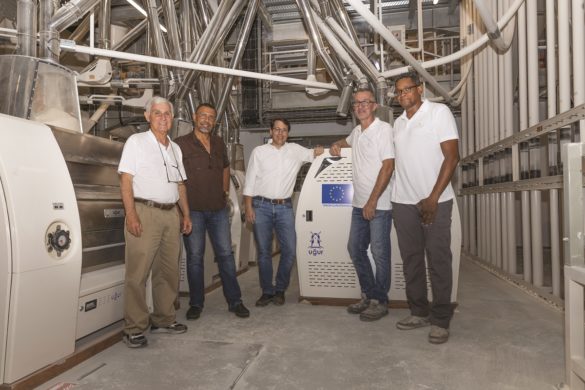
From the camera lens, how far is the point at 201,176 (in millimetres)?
2961

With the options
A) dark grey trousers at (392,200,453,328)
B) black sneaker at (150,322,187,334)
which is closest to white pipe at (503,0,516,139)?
dark grey trousers at (392,200,453,328)

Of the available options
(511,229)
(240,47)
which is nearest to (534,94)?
(511,229)

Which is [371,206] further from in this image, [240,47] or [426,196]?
[240,47]

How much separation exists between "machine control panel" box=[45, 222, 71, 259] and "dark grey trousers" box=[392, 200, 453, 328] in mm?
1878

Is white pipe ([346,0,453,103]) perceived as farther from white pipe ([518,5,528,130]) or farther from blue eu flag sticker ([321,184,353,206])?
blue eu flag sticker ([321,184,353,206])

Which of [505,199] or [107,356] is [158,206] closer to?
[107,356]

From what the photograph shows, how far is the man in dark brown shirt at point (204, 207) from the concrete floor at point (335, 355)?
21 centimetres

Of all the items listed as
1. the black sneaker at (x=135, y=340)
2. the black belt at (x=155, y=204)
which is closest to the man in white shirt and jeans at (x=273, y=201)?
the black belt at (x=155, y=204)

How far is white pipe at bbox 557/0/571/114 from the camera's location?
2.86 meters

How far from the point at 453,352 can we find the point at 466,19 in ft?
14.9

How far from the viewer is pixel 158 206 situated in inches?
97.4

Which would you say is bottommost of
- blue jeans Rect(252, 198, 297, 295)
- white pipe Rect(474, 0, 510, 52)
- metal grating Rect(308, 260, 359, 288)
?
metal grating Rect(308, 260, 359, 288)

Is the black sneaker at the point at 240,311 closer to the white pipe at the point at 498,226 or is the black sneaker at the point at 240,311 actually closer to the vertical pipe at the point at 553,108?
the vertical pipe at the point at 553,108

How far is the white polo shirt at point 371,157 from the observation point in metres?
2.86
